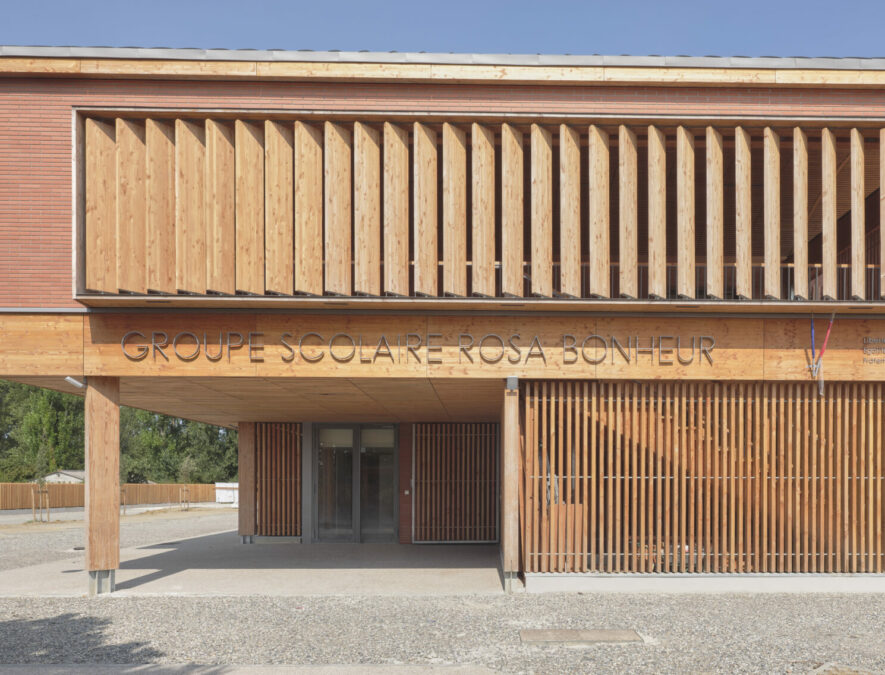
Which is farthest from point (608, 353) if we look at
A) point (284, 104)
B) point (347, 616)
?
point (284, 104)

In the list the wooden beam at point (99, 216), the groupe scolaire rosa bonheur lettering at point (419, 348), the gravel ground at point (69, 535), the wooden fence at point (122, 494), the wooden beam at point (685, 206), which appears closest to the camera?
the wooden beam at point (99, 216)

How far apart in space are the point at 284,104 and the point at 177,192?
2.37 m

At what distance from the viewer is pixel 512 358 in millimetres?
13305

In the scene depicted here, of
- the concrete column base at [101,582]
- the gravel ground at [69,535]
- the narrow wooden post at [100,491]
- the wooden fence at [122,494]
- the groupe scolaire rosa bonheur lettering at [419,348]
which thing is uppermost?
the groupe scolaire rosa bonheur lettering at [419,348]

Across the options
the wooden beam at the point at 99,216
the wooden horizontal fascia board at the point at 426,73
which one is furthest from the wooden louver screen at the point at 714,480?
the wooden beam at the point at 99,216

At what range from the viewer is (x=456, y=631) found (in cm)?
1028

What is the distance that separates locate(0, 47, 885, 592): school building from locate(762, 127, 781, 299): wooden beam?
7 centimetres

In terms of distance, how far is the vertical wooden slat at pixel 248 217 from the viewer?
1292 cm

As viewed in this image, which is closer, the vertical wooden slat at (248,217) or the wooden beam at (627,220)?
the vertical wooden slat at (248,217)

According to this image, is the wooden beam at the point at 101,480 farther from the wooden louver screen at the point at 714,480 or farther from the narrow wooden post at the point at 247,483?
the narrow wooden post at the point at 247,483

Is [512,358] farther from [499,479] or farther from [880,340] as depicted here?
[499,479]

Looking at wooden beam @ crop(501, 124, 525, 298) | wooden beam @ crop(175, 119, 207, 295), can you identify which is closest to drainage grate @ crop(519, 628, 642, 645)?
wooden beam @ crop(501, 124, 525, 298)

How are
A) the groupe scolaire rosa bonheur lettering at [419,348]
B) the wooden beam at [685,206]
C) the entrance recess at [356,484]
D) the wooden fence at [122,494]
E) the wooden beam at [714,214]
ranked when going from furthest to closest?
the wooden fence at [122,494]
the entrance recess at [356,484]
the groupe scolaire rosa bonheur lettering at [419,348]
the wooden beam at [685,206]
the wooden beam at [714,214]

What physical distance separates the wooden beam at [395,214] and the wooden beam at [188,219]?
3029 millimetres
